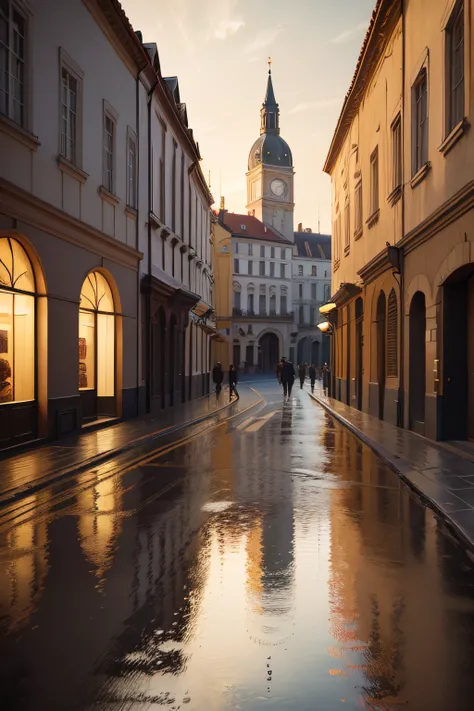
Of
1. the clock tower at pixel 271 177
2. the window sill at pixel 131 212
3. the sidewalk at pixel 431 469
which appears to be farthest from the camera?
the clock tower at pixel 271 177

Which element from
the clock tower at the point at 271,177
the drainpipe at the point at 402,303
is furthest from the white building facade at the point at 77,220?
the clock tower at the point at 271,177

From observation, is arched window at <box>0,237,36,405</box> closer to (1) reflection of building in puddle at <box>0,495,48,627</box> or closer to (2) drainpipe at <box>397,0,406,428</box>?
(1) reflection of building in puddle at <box>0,495,48,627</box>

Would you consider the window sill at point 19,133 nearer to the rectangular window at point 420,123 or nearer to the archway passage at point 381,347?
the rectangular window at point 420,123

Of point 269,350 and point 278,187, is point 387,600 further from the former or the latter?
point 278,187

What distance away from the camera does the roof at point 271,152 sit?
A: 105m

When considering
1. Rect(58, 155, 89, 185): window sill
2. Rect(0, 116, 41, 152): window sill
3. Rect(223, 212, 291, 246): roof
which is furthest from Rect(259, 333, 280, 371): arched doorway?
Rect(0, 116, 41, 152): window sill

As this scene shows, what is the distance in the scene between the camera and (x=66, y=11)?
47.9 feet

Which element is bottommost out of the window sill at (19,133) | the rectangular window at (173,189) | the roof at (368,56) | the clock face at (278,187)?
the window sill at (19,133)

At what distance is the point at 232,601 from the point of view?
4.93 meters

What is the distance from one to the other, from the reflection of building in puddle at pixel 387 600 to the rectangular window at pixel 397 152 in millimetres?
11442

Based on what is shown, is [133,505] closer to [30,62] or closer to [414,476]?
[414,476]

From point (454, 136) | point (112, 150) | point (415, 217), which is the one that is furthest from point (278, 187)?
point (454, 136)

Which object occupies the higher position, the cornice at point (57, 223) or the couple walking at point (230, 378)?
the cornice at point (57, 223)

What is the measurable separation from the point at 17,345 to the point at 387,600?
31.9 feet
